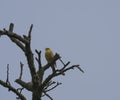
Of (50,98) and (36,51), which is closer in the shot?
(36,51)

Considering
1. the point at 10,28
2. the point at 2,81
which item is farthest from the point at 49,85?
the point at 10,28

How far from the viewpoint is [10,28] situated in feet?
17.7

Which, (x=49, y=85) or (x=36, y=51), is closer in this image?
(x=36, y=51)

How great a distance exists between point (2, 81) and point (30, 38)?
2.84 feet

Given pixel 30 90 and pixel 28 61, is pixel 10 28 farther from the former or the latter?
pixel 30 90

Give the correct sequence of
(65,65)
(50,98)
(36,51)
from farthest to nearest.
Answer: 1. (50,98)
2. (65,65)
3. (36,51)

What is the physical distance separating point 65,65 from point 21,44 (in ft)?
2.56

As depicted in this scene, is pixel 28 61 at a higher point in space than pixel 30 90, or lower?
higher

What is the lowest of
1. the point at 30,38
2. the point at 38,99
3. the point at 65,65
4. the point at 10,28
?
the point at 38,99

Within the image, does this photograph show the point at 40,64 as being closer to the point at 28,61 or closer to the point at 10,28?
the point at 28,61

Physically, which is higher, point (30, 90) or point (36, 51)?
point (36, 51)

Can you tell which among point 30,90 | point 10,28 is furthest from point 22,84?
point 10,28

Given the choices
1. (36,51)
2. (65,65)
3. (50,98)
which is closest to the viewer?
(36,51)

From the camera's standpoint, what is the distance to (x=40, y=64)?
5121 millimetres
